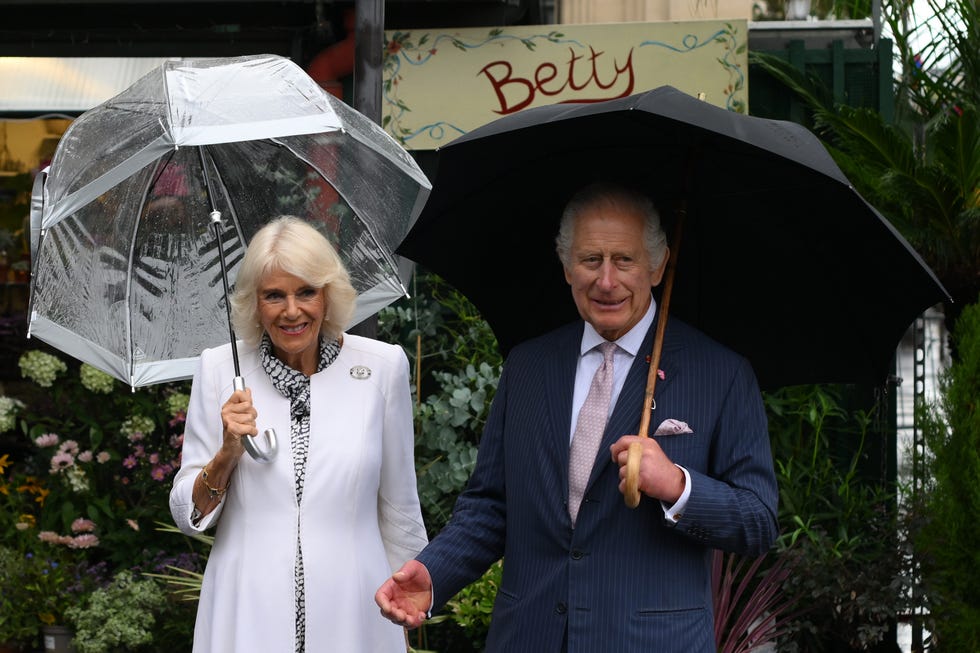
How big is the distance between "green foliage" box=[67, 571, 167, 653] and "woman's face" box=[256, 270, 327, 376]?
3111 mm

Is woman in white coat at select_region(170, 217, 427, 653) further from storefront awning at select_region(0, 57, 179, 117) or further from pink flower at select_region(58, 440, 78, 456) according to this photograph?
storefront awning at select_region(0, 57, 179, 117)

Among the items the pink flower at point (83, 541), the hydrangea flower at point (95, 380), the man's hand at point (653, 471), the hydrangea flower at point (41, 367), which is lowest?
the pink flower at point (83, 541)

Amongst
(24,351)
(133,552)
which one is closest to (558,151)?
(133,552)

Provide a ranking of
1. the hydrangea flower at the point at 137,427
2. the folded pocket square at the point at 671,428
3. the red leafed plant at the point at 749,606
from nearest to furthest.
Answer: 1. the folded pocket square at the point at 671,428
2. the red leafed plant at the point at 749,606
3. the hydrangea flower at the point at 137,427

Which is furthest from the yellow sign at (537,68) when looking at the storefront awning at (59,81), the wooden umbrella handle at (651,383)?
the wooden umbrella handle at (651,383)

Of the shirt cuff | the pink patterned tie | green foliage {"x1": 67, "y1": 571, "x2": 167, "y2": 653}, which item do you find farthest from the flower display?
the shirt cuff

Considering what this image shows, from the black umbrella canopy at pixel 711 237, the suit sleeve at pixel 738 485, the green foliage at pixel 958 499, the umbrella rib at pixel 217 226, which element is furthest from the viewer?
the green foliage at pixel 958 499

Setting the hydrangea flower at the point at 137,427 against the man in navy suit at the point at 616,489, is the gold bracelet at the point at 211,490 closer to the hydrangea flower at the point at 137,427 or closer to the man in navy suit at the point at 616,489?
the man in navy suit at the point at 616,489

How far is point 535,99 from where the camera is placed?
276 inches

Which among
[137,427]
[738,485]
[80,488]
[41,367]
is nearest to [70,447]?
[80,488]

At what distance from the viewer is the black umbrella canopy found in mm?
2941

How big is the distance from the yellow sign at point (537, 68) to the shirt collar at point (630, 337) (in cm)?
404

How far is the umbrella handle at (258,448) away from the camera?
328 cm

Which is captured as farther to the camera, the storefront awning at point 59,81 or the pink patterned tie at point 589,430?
the storefront awning at point 59,81
